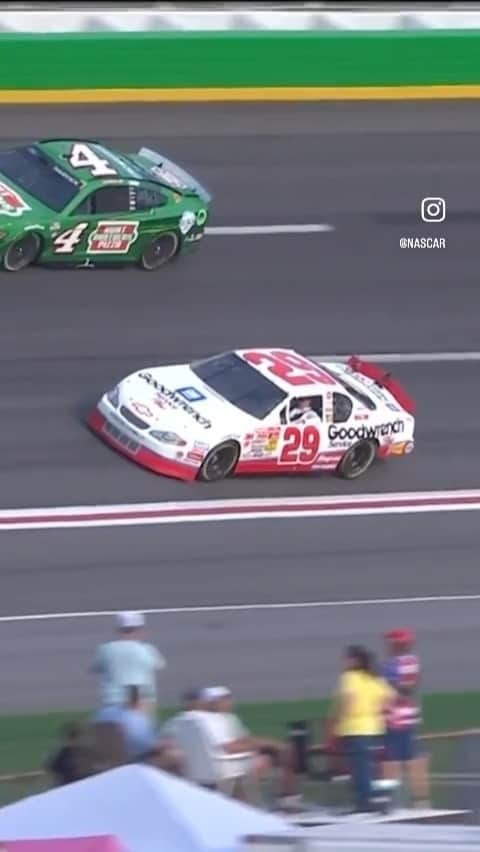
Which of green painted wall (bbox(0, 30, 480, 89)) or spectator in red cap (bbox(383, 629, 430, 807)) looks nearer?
spectator in red cap (bbox(383, 629, 430, 807))

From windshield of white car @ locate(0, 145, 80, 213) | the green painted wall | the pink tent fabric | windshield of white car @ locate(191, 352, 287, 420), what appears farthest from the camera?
the green painted wall

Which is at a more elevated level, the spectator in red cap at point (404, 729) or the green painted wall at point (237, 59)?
the green painted wall at point (237, 59)

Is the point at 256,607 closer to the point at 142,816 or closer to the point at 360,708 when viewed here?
the point at 360,708

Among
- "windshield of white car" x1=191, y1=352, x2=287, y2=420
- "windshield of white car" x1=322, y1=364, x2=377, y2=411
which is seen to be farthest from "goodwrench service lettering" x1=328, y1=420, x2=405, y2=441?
"windshield of white car" x1=191, y1=352, x2=287, y2=420

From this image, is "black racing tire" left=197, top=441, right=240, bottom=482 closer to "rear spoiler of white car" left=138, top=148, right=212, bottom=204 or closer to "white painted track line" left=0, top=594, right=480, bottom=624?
"white painted track line" left=0, top=594, right=480, bottom=624

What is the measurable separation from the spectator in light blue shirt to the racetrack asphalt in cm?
370

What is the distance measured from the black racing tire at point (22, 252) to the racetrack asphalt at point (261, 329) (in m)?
0.18

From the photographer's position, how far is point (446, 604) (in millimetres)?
17141

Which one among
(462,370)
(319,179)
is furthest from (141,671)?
(319,179)

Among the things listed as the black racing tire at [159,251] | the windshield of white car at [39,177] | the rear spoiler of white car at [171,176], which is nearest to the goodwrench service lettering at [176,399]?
the windshield of white car at [39,177]

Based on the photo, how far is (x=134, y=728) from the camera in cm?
1112

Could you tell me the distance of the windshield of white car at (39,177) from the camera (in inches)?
835

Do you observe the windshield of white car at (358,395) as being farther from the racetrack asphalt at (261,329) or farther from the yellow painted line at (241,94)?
the yellow painted line at (241,94)

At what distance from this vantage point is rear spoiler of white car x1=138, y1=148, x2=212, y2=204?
2214cm
